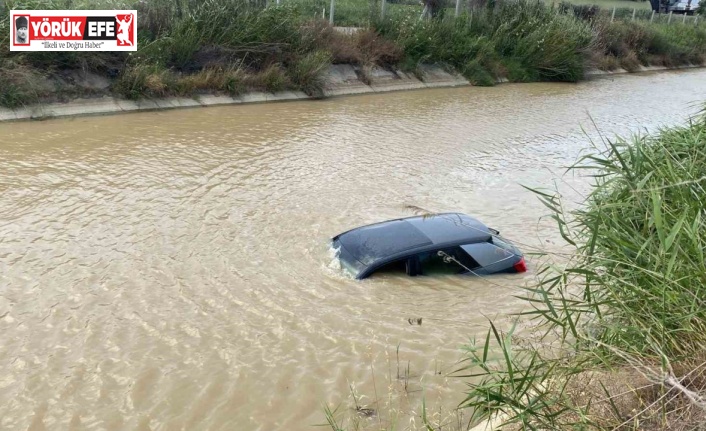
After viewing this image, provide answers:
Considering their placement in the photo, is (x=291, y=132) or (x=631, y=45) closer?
(x=291, y=132)

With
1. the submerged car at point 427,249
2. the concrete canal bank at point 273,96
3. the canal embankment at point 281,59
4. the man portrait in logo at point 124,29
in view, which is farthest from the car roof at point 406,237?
the man portrait in logo at point 124,29

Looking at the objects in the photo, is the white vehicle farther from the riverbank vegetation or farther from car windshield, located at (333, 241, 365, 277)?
car windshield, located at (333, 241, 365, 277)

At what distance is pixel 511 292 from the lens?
8320 millimetres

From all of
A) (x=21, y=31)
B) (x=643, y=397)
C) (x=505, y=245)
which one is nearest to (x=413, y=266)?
(x=505, y=245)

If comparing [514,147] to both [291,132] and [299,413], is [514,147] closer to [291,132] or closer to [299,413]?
[291,132]

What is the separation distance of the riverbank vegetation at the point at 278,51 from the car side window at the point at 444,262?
1250cm

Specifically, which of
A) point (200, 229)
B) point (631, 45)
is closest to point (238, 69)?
point (200, 229)

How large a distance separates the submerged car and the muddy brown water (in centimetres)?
19

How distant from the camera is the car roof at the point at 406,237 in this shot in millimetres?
8016

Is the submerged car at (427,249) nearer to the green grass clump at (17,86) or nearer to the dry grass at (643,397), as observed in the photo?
the dry grass at (643,397)

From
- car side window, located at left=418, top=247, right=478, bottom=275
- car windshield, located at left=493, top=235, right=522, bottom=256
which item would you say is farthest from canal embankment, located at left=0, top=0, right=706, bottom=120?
car windshield, located at left=493, top=235, right=522, bottom=256

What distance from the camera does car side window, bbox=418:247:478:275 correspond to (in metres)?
8.07

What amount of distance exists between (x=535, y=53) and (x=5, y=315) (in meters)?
29.3

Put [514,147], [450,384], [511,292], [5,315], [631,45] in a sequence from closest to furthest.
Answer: [450,384] → [5,315] → [511,292] → [514,147] → [631,45]
